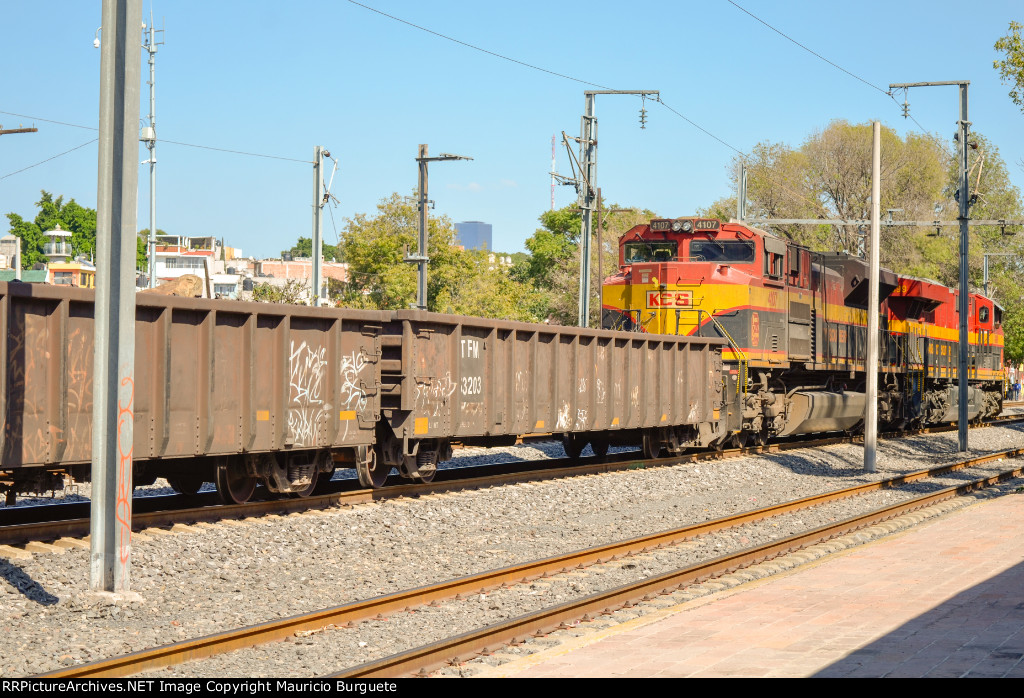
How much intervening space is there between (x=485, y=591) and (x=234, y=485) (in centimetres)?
521

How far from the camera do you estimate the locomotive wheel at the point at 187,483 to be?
1373 centimetres

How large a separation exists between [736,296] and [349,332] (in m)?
10.4

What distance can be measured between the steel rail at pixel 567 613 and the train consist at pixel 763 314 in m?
8.63

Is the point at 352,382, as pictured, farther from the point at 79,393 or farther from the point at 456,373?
the point at 79,393

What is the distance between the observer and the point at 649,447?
2212 centimetres

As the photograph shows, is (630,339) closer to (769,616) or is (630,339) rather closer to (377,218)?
(769,616)

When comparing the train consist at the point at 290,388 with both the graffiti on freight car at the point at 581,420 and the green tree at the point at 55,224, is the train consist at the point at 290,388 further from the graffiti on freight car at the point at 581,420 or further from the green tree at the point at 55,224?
the green tree at the point at 55,224

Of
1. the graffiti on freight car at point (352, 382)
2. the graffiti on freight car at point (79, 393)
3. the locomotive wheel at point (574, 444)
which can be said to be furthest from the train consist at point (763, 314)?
the graffiti on freight car at point (79, 393)

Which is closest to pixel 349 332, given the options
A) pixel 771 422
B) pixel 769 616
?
pixel 769 616

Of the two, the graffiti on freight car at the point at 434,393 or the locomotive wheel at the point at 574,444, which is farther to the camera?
the locomotive wheel at the point at 574,444

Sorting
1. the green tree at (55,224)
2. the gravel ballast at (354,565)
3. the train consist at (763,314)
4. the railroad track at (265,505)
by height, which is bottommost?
the gravel ballast at (354,565)

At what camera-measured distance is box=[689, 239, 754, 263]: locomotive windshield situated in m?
22.1

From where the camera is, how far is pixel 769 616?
27.3 ft

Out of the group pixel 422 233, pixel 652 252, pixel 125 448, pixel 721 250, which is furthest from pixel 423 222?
pixel 125 448
